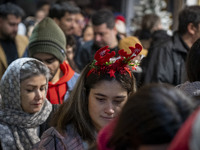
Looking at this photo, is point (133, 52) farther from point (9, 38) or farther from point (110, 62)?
point (9, 38)

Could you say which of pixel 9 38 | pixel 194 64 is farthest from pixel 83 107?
pixel 9 38

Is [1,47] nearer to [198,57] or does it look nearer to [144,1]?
[198,57]

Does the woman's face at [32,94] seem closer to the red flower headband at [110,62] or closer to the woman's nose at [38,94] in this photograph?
the woman's nose at [38,94]

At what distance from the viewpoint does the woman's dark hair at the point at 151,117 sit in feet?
4.15

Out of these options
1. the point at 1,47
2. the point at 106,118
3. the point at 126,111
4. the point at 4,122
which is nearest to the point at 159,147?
the point at 126,111

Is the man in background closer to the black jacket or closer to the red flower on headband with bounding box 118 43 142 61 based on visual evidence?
the black jacket

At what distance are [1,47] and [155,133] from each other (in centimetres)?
506

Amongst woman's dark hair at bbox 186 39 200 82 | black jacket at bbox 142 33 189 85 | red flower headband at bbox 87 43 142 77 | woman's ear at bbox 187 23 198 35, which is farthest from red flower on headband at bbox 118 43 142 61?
woman's ear at bbox 187 23 198 35

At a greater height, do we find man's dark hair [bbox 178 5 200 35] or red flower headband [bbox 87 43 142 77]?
red flower headband [bbox 87 43 142 77]

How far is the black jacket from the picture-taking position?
5.45 metres

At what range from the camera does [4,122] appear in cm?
341

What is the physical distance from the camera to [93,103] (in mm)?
2857

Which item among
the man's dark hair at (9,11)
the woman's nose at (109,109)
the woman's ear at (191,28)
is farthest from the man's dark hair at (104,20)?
the woman's nose at (109,109)

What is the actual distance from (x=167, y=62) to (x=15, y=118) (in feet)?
8.71
